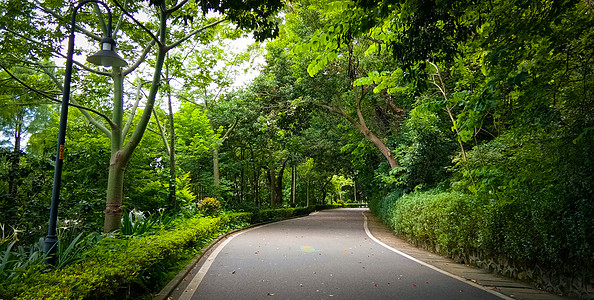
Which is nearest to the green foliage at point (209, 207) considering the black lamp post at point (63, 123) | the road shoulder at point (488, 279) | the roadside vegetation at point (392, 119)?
the roadside vegetation at point (392, 119)

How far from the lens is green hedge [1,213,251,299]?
9.82ft

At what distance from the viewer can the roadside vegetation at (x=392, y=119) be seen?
4.58 metres

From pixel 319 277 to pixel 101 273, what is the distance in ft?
11.8

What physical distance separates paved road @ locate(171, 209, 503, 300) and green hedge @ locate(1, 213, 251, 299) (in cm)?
78

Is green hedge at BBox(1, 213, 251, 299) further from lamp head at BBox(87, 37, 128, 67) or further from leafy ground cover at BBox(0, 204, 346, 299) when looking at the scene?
lamp head at BBox(87, 37, 128, 67)

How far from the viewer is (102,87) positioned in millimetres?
11133

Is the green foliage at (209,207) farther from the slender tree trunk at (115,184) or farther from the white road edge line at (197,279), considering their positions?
the slender tree trunk at (115,184)

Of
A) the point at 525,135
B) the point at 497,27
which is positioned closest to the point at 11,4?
the point at 497,27

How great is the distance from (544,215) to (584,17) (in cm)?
287

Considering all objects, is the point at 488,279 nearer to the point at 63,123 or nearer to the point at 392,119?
the point at 63,123

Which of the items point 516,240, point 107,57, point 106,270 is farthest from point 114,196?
point 516,240

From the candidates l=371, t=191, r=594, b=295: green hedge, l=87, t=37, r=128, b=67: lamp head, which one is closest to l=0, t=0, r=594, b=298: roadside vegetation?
l=371, t=191, r=594, b=295: green hedge

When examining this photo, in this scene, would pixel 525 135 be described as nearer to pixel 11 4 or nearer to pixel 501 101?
pixel 501 101

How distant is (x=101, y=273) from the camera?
143 inches
